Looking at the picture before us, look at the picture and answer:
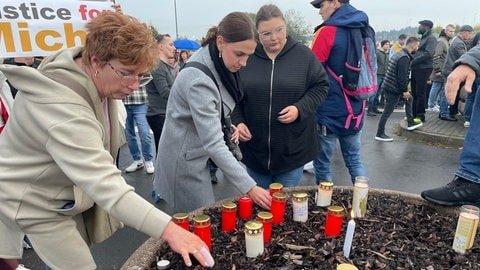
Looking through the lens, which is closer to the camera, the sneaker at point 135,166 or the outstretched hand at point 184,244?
the outstretched hand at point 184,244

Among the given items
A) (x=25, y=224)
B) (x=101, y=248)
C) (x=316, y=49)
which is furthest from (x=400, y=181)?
(x=25, y=224)

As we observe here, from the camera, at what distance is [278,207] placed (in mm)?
2146

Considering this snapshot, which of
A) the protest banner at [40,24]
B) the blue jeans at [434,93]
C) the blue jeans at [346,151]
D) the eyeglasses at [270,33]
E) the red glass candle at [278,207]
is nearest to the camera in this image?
the red glass candle at [278,207]

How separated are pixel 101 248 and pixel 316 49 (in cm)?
256

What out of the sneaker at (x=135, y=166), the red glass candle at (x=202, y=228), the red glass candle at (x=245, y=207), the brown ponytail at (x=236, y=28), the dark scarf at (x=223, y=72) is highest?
the brown ponytail at (x=236, y=28)

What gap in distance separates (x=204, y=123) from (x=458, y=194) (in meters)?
1.58

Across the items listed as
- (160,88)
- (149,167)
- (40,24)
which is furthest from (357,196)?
(149,167)

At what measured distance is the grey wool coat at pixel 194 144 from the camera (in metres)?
1.95

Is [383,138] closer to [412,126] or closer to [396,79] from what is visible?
[412,126]

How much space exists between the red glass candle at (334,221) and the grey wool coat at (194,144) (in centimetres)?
44

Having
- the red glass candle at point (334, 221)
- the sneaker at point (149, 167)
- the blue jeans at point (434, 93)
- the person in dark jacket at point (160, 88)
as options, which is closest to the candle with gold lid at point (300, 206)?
the red glass candle at point (334, 221)

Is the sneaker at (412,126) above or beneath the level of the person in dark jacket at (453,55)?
beneath

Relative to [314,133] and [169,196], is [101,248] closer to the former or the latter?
[169,196]

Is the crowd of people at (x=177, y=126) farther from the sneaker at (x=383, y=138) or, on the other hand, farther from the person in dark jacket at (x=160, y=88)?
the sneaker at (x=383, y=138)
